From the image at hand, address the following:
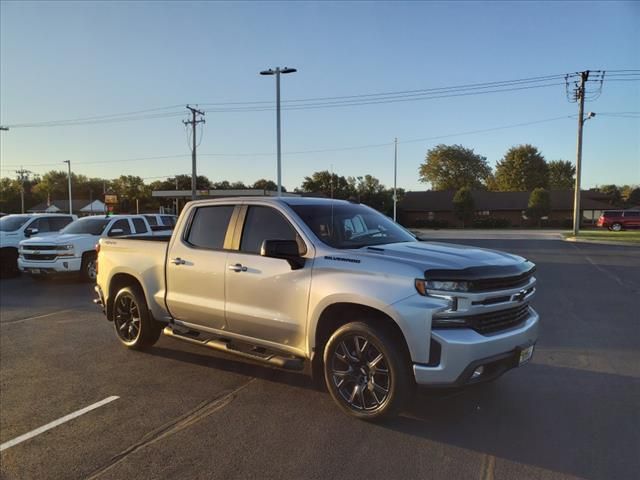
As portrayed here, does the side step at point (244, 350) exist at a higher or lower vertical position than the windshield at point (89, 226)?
lower

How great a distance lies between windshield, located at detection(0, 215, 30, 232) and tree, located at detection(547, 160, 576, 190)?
10925cm

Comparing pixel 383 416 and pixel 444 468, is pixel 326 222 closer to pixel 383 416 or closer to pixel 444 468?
pixel 383 416

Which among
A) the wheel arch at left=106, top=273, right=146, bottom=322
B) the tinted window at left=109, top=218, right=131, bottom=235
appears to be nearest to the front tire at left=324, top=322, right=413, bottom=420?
the wheel arch at left=106, top=273, right=146, bottom=322

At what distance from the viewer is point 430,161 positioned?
10512 cm

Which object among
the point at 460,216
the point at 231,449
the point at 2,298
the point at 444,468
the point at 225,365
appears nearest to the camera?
the point at 444,468

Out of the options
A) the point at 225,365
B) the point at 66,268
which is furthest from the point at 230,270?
the point at 66,268

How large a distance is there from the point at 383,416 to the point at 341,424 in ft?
1.22

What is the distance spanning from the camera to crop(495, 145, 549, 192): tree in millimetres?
94250

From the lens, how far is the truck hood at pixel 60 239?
42.8 feet

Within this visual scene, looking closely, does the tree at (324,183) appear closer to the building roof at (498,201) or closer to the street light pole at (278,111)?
the building roof at (498,201)

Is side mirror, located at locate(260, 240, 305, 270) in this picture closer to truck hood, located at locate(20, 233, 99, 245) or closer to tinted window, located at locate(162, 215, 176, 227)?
truck hood, located at locate(20, 233, 99, 245)

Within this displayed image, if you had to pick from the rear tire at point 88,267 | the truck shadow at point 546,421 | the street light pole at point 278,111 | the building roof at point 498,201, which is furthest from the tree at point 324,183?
the truck shadow at point 546,421

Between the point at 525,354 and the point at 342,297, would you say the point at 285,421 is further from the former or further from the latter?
the point at 525,354

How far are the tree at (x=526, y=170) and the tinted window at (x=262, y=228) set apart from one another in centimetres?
9727
